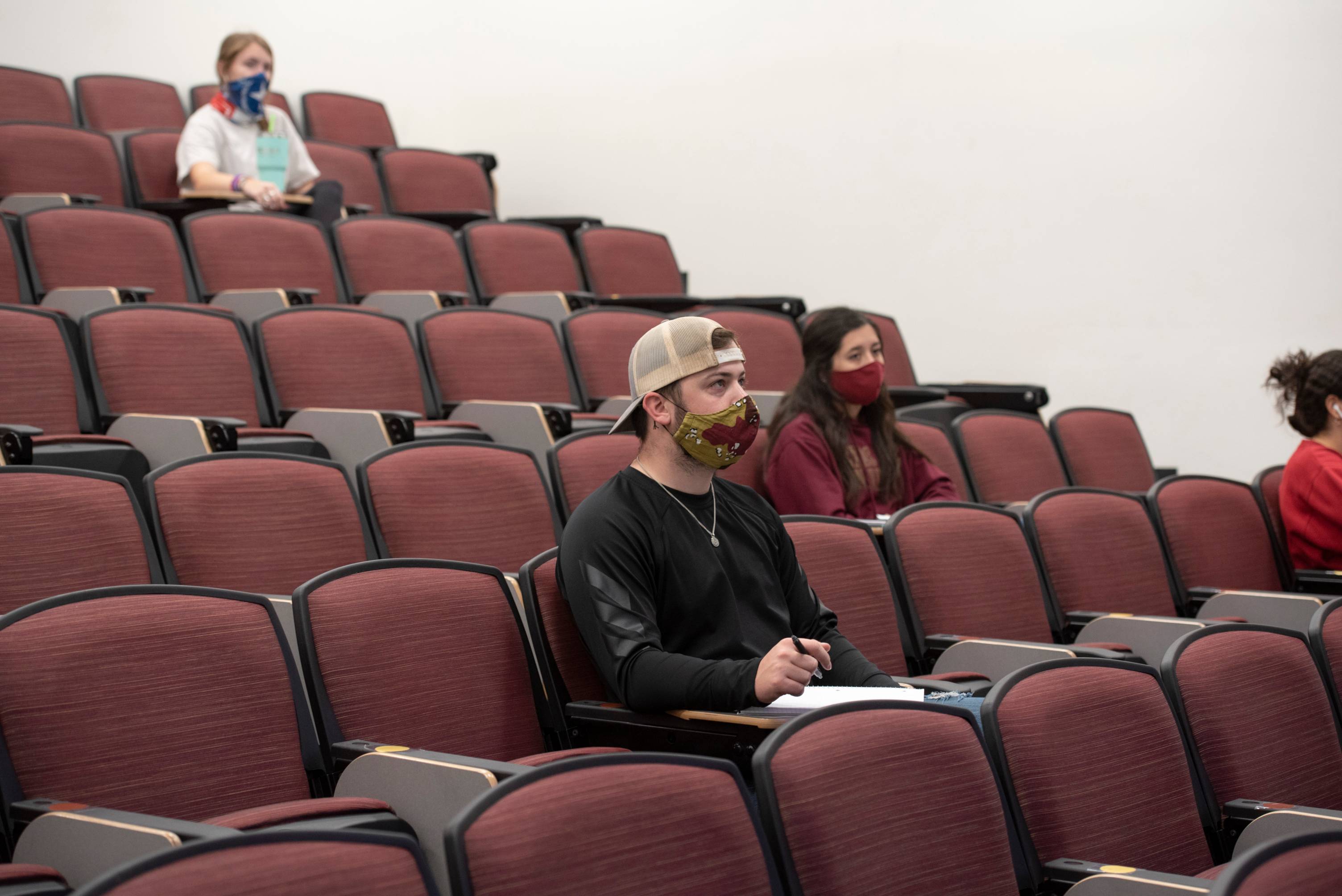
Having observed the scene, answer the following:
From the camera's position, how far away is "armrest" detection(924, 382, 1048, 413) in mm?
2658

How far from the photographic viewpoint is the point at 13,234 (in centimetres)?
215

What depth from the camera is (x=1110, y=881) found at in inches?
37.8

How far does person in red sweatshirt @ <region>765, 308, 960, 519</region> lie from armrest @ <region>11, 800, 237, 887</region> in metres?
1.19

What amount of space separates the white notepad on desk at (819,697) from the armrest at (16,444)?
95 cm

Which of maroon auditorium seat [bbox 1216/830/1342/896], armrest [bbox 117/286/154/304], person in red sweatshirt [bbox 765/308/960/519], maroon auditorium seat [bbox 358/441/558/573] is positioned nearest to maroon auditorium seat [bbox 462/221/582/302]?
armrest [bbox 117/286/154/304]

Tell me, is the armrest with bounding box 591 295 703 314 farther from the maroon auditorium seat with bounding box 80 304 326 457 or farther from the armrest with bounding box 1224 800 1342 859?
the armrest with bounding box 1224 800 1342 859

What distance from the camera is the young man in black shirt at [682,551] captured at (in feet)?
3.83

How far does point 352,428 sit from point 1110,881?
4.11 feet

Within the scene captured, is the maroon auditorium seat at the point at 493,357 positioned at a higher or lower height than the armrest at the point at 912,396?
higher

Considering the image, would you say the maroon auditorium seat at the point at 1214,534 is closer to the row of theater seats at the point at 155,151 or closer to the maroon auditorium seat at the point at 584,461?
the maroon auditorium seat at the point at 584,461

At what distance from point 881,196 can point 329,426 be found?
201 cm

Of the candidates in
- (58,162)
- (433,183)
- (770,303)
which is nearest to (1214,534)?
(770,303)

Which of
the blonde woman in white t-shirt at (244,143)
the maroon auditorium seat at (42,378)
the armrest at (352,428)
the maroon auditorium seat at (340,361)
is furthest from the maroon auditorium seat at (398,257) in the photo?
the maroon auditorium seat at (42,378)

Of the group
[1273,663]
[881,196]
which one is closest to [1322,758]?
[1273,663]
